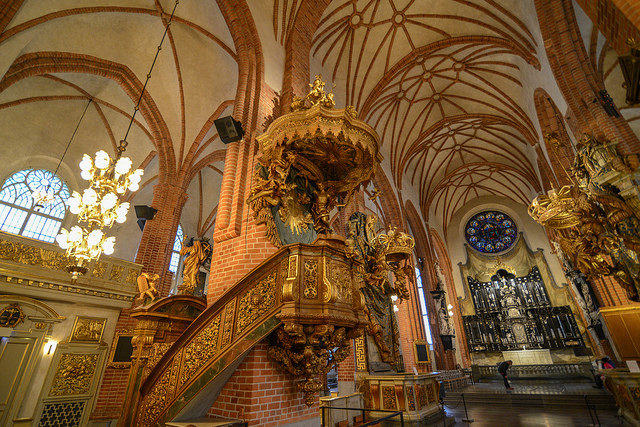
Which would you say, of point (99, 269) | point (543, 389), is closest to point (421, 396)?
point (543, 389)

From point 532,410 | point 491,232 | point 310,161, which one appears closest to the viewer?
point 310,161

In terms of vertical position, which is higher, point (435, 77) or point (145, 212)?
point (435, 77)

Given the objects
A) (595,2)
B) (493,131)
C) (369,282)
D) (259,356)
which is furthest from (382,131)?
(259,356)

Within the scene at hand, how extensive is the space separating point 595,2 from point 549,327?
19.9 meters

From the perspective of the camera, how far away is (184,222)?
17.5 m

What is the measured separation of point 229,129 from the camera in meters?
5.91

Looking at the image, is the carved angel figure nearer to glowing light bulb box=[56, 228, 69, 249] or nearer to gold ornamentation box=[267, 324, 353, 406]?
glowing light bulb box=[56, 228, 69, 249]

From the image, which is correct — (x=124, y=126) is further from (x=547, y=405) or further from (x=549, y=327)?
(x=549, y=327)

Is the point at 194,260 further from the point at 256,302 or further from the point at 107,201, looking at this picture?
the point at 256,302

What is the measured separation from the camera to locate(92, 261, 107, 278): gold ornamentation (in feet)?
28.9

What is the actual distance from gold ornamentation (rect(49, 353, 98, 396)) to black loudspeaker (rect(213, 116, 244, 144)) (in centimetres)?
739

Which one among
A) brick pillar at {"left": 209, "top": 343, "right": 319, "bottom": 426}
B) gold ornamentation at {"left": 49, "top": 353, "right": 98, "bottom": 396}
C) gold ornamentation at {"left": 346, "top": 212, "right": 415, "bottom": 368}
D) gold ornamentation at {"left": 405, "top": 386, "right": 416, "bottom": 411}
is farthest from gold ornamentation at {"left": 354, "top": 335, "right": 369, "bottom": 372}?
gold ornamentation at {"left": 49, "top": 353, "right": 98, "bottom": 396}

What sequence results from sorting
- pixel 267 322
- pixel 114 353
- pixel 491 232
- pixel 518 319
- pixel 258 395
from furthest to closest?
pixel 491 232 → pixel 518 319 → pixel 114 353 → pixel 258 395 → pixel 267 322

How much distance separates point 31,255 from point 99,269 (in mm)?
1621
